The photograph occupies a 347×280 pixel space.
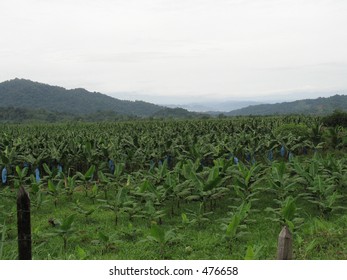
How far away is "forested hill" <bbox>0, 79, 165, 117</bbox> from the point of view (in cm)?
13999

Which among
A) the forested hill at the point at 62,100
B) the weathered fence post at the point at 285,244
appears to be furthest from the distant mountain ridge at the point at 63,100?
the weathered fence post at the point at 285,244

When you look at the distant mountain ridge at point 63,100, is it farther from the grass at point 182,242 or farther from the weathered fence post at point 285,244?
the weathered fence post at point 285,244

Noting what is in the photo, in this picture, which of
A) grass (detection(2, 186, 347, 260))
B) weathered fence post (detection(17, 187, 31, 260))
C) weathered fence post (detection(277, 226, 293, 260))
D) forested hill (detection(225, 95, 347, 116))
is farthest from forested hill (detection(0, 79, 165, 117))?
weathered fence post (detection(277, 226, 293, 260))

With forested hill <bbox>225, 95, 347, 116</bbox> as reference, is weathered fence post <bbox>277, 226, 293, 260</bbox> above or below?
below

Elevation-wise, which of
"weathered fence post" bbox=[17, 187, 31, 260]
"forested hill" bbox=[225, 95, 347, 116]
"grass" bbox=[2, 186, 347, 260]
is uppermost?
"forested hill" bbox=[225, 95, 347, 116]

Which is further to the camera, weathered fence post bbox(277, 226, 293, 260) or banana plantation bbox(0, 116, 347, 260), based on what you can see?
banana plantation bbox(0, 116, 347, 260)

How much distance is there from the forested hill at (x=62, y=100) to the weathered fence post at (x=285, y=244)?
132781mm

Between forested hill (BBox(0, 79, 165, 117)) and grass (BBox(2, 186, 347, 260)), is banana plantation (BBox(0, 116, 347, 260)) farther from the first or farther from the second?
forested hill (BBox(0, 79, 165, 117))

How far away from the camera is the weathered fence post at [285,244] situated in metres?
2.75

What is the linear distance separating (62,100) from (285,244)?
152662mm

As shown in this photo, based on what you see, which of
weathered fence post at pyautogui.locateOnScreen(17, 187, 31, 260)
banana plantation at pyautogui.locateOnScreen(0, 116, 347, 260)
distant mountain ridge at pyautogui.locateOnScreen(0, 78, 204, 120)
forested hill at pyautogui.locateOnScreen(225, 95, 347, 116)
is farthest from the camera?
distant mountain ridge at pyautogui.locateOnScreen(0, 78, 204, 120)

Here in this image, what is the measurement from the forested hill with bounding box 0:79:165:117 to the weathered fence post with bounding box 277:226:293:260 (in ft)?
436

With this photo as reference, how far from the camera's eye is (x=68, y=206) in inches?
325

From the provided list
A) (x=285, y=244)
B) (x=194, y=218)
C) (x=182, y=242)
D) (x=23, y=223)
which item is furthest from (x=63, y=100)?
(x=285, y=244)
